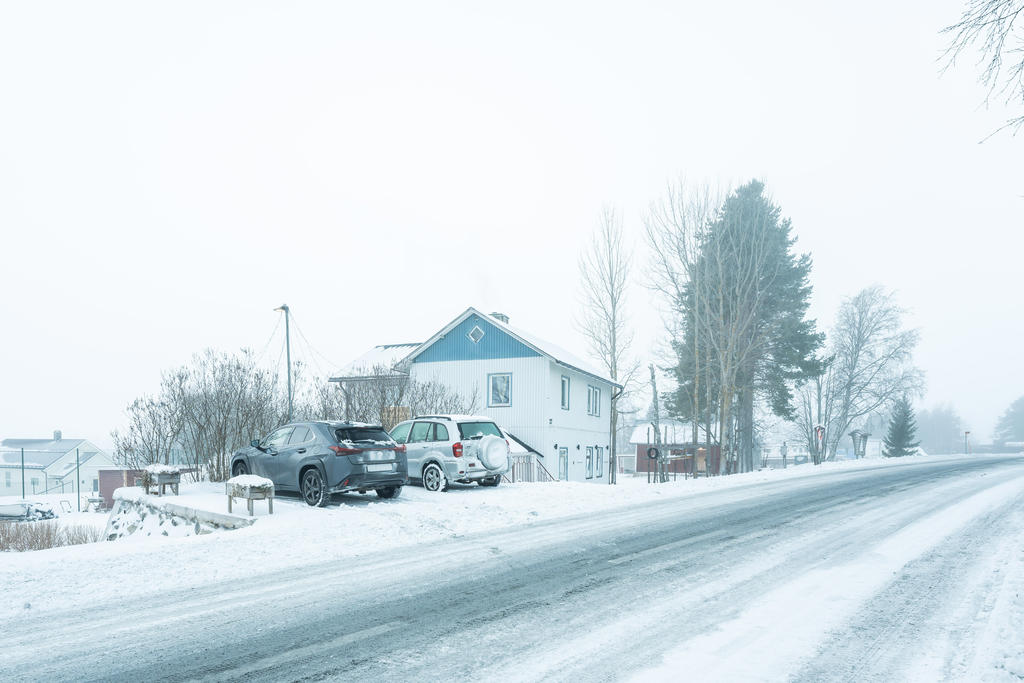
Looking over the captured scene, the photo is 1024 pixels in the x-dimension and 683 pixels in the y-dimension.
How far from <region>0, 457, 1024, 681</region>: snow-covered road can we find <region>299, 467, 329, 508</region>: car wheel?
4.44 m

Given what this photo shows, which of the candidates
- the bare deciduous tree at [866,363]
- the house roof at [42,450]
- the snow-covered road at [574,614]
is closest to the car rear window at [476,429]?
the snow-covered road at [574,614]

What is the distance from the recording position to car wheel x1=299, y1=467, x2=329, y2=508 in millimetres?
13125

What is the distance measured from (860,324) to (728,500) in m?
39.6

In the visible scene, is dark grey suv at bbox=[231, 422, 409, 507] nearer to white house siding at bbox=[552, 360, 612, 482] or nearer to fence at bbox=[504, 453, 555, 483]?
fence at bbox=[504, 453, 555, 483]

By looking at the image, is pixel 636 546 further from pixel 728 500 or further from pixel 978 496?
pixel 978 496

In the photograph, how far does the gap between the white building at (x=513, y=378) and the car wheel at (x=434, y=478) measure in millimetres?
13773

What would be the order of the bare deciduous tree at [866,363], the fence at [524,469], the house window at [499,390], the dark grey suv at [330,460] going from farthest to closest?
the bare deciduous tree at [866,363]
the house window at [499,390]
the fence at [524,469]
the dark grey suv at [330,460]

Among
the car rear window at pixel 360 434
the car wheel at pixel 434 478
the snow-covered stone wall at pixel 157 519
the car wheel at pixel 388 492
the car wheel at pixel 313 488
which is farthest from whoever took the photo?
the car wheel at pixel 434 478

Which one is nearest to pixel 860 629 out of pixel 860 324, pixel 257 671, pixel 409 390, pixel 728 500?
pixel 257 671

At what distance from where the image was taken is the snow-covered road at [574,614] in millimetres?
4512

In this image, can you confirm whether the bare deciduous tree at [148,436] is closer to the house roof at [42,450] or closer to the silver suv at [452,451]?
the silver suv at [452,451]

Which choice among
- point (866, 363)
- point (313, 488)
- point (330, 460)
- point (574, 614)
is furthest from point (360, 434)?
point (866, 363)

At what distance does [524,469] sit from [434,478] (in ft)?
32.5

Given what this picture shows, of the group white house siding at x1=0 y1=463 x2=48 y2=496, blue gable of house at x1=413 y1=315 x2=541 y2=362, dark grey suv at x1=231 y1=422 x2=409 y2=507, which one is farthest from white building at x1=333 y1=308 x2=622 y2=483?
white house siding at x1=0 y1=463 x2=48 y2=496
